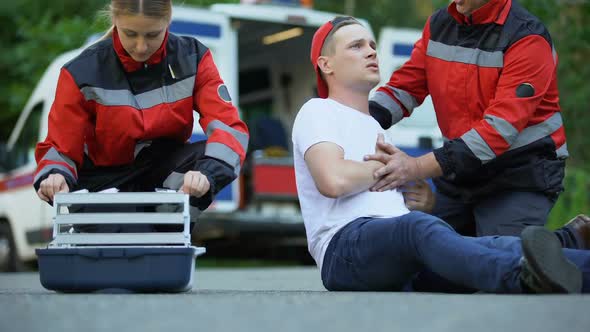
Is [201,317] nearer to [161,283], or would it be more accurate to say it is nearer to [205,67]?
[161,283]

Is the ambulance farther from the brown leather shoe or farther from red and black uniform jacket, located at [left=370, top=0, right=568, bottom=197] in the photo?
the brown leather shoe

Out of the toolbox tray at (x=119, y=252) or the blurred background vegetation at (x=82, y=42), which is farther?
the blurred background vegetation at (x=82, y=42)

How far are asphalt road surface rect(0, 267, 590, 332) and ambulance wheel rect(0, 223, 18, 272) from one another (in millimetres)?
8227

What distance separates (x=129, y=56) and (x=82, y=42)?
429 inches

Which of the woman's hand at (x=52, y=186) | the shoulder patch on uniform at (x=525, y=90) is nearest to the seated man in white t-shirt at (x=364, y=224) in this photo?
the shoulder patch on uniform at (x=525, y=90)

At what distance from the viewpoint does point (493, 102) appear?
15.0 ft

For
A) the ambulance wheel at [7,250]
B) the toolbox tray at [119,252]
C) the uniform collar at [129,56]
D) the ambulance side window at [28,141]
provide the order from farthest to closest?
the ambulance wheel at [7,250] < the ambulance side window at [28,141] < the uniform collar at [129,56] < the toolbox tray at [119,252]

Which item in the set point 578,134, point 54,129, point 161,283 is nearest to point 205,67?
point 54,129

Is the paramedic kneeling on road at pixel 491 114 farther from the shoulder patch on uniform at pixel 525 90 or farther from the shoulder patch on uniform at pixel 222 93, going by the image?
the shoulder patch on uniform at pixel 222 93

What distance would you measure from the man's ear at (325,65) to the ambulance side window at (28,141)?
6.39 m

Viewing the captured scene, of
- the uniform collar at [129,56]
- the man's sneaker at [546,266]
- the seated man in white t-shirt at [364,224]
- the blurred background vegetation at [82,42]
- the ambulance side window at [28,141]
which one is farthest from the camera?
the blurred background vegetation at [82,42]

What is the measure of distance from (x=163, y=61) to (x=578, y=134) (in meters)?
11.4

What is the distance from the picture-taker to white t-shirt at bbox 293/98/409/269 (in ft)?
14.0

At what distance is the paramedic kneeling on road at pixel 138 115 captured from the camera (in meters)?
4.34
